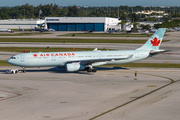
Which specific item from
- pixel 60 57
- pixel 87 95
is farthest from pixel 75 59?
pixel 87 95

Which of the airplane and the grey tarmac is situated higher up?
the airplane

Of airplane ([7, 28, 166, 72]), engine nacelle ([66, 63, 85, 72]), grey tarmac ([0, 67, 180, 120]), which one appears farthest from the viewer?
airplane ([7, 28, 166, 72])

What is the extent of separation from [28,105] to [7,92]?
26.4 ft

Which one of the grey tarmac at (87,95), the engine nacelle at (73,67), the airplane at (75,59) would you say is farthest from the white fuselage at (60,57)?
the grey tarmac at (87,95)

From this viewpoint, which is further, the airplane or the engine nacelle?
the airplane

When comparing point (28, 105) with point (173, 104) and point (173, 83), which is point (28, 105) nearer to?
point (173, 104)

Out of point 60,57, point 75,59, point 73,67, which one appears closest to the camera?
point 73,67

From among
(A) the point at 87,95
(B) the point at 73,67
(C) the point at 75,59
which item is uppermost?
(C) the point at 75,59

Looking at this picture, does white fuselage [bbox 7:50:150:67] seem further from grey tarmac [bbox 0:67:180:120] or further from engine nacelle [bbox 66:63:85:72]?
grey tarmac [bbox 0:67:180:120]

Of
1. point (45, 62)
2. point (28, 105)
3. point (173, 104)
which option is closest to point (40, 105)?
point (28, 105)

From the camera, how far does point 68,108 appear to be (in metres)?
30.8

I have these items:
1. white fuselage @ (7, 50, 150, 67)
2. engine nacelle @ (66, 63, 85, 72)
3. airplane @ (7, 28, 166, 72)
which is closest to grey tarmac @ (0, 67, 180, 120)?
engine nacelle @ (66, 63, 85, 72)

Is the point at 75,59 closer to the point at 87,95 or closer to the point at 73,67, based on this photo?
the point at 73,67

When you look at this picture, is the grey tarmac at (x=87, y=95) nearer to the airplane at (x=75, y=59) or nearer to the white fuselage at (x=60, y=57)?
the airplane at (x=75, y=59)
